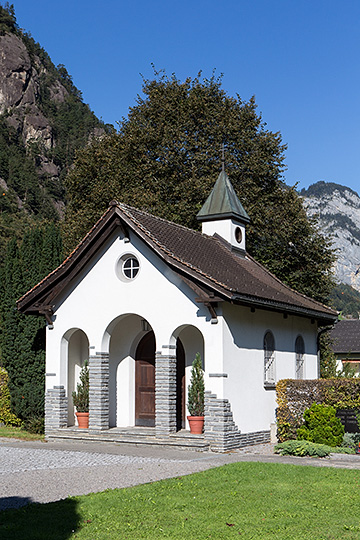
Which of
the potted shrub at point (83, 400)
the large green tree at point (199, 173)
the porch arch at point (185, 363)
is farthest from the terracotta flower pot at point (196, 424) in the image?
the large green tree at point (199, 173)

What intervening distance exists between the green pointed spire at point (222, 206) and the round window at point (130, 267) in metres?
4.99

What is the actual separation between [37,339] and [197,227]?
40.3 ft

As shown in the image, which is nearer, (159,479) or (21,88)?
(159,479)

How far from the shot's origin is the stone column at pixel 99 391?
18.7m

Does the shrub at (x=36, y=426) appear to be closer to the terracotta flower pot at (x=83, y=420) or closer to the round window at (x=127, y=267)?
the terracotta flower pot at (x=83, y=420)

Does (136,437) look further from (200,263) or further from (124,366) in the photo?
(200,263)

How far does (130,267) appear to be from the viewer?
61.9ft

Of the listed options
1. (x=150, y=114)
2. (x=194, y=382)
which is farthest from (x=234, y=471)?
(x=150, y=114)

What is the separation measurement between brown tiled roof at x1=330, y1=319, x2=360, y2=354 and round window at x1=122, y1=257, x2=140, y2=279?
33.8 m

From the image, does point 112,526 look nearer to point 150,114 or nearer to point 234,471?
point 234,471

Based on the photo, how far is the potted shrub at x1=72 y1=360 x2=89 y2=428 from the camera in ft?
63.1

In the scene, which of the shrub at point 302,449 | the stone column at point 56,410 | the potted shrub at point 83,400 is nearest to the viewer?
the shrub at point 302,449

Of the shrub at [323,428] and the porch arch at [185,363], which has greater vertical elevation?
the porch arch at [185,363]

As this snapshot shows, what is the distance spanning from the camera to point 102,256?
19156mm
